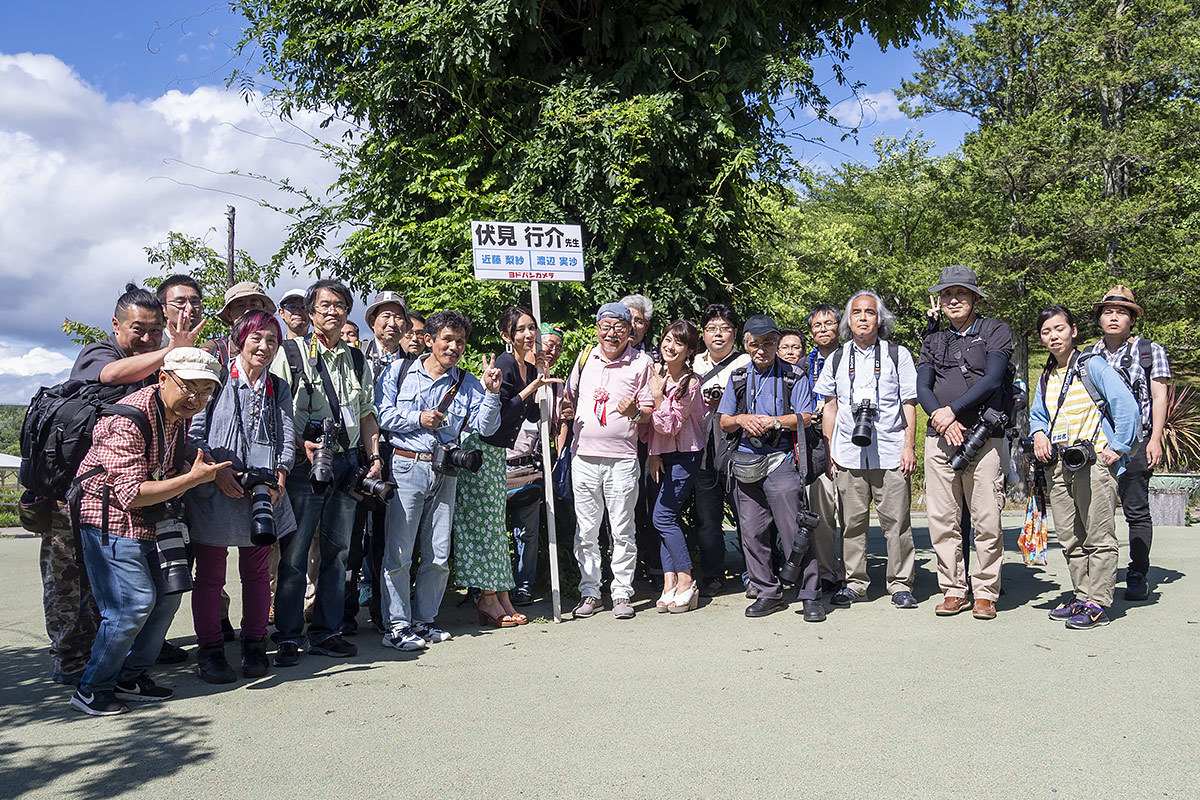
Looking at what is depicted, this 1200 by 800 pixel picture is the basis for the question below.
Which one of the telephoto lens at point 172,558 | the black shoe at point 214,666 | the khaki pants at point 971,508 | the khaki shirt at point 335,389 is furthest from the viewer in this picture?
the khaki pants at point 971,508

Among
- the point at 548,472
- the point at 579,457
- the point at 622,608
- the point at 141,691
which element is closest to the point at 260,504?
the point at 141,691

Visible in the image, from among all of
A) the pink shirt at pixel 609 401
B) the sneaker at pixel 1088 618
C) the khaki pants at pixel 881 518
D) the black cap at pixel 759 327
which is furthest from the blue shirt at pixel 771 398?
the sneaker at pixel 1088 618

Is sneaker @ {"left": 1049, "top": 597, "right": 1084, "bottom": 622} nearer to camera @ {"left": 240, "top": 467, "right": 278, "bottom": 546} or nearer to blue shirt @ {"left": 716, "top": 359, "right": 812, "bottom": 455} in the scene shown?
blue shirt @ {"left": 716, "top": 359, "right": 812, "bottom": 455}

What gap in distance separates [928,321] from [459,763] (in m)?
4.56

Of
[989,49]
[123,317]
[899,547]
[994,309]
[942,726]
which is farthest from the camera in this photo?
[989,49]

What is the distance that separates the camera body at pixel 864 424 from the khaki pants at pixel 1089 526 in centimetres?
126

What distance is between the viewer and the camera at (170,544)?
164 inches

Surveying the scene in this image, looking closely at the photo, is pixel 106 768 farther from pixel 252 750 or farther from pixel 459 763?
pixel 459 763

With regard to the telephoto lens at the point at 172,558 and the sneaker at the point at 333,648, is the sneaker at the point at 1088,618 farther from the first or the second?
the telephoto lens at the point at 172,558

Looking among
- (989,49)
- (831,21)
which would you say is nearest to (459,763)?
(831,21)

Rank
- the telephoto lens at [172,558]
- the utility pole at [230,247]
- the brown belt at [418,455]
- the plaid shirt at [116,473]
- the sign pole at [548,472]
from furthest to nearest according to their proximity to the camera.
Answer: the utility pole at [230,247], the sign pole at [548,472], the brown belt at [418,455], the telephoto lens at [172,558], the plaid shirt at [116,473]

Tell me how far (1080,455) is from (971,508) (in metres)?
0.76

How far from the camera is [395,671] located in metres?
4.86

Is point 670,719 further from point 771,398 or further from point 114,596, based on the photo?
point 771,398
